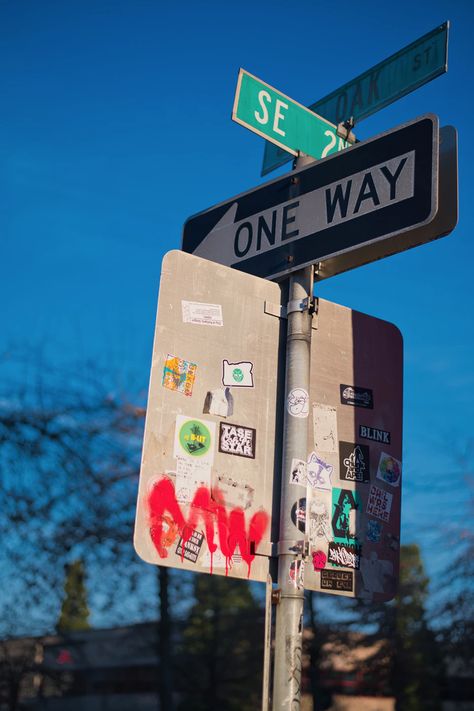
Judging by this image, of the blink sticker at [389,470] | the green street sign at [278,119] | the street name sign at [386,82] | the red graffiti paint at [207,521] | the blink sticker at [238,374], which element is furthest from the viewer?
the street name sign at [386,82]

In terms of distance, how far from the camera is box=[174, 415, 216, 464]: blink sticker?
2836 mm

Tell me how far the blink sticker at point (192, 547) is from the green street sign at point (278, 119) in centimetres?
198

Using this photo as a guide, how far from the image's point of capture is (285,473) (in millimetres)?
3021

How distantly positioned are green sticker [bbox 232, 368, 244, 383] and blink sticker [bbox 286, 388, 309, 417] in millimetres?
211

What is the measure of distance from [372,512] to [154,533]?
1.00 meters

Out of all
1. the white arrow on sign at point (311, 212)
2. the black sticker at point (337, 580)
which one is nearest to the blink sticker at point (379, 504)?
the black sticker at point (337, 580)

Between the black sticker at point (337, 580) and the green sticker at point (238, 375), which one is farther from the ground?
the green sticker at point (238, 375)

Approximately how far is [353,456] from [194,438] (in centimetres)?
76

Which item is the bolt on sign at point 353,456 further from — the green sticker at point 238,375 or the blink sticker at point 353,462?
the green sticker at point 238,375

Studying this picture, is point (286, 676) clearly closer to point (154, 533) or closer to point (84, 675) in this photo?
point (154, 533)

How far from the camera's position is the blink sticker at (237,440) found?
296 cm

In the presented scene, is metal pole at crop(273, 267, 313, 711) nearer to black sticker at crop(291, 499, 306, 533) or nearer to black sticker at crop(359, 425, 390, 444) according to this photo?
black sticker at crop(291, 499, 306, 533)

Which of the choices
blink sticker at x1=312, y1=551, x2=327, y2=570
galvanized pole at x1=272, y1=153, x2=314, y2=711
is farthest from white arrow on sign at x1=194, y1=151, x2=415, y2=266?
blink sticker at x1=312, y1=551, x2=327, y2=570

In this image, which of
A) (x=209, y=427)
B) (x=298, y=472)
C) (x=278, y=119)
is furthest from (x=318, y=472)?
(x=278, y=119)
